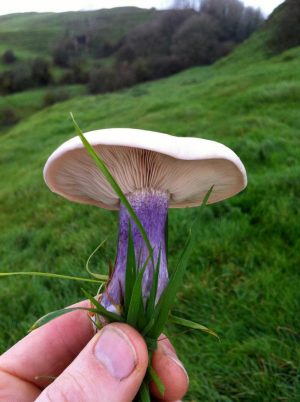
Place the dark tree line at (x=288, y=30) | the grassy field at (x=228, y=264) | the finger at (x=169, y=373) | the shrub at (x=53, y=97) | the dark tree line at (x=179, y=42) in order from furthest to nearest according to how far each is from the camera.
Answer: the shrub at (x=53, y=97) → the dark tree line at (x=179, y=42) → the dark tree line at (x=288, y=30) → the grassy field at (x=228, y=264) → the finger at (x=169, y=373)

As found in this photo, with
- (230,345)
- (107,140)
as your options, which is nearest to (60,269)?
(230,345)

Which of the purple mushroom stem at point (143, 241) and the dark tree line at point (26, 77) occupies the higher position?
the purple mushroom stem at point (143, 241)

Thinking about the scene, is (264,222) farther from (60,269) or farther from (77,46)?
(77,46)

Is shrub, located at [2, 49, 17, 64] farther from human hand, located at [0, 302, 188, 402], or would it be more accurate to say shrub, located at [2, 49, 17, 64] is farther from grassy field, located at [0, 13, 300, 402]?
human hand, located at [0, 302, 188, 402]

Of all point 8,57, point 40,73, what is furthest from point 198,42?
point 8,57

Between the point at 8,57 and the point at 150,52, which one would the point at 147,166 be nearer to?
the point at 150,52

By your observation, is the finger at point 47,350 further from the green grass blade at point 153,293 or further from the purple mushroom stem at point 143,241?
the green grass blade at point 153,293

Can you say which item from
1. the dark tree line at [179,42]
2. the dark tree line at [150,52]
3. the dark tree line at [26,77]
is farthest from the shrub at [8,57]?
the dark tree line at [179,42]

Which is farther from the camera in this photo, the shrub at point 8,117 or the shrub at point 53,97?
the shrub at point 53,97

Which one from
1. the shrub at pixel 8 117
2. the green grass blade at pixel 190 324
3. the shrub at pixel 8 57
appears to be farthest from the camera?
the shrub at pixel 8 57
